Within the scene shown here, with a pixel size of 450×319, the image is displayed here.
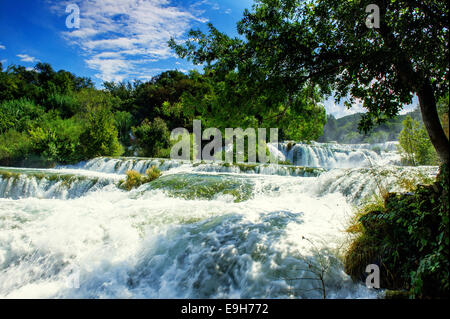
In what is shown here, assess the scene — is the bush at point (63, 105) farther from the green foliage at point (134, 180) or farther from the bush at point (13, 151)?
the green foliage at point (134, 180)

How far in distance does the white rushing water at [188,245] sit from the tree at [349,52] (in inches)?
84.2

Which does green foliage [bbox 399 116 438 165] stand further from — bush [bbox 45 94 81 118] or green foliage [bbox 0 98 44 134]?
bush [bbox 45 94 81 118]

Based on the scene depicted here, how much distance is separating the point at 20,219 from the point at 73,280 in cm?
348

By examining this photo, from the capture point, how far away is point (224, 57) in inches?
167

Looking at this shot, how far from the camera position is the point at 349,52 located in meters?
3.57

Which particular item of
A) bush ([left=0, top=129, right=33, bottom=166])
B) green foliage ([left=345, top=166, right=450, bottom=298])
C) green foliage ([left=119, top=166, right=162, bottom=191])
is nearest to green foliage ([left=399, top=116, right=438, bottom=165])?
green foliage ([left=345, top=166, right=450, bottom=298])

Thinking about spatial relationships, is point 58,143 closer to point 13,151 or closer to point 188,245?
point 13,151

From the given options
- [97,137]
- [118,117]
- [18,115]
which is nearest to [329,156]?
[97,137]

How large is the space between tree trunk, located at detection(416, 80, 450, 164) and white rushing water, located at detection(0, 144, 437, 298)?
67.0 inches

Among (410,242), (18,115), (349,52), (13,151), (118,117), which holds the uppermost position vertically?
(118,117)

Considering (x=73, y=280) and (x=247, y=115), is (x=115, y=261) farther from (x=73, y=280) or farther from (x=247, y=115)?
(x=247, y=115)

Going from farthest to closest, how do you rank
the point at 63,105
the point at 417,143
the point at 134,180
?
the point at 63,105 < the point at 417,143 < the point at 134,180

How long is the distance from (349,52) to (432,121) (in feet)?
5.45

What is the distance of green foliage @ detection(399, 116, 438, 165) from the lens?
40.8ft
